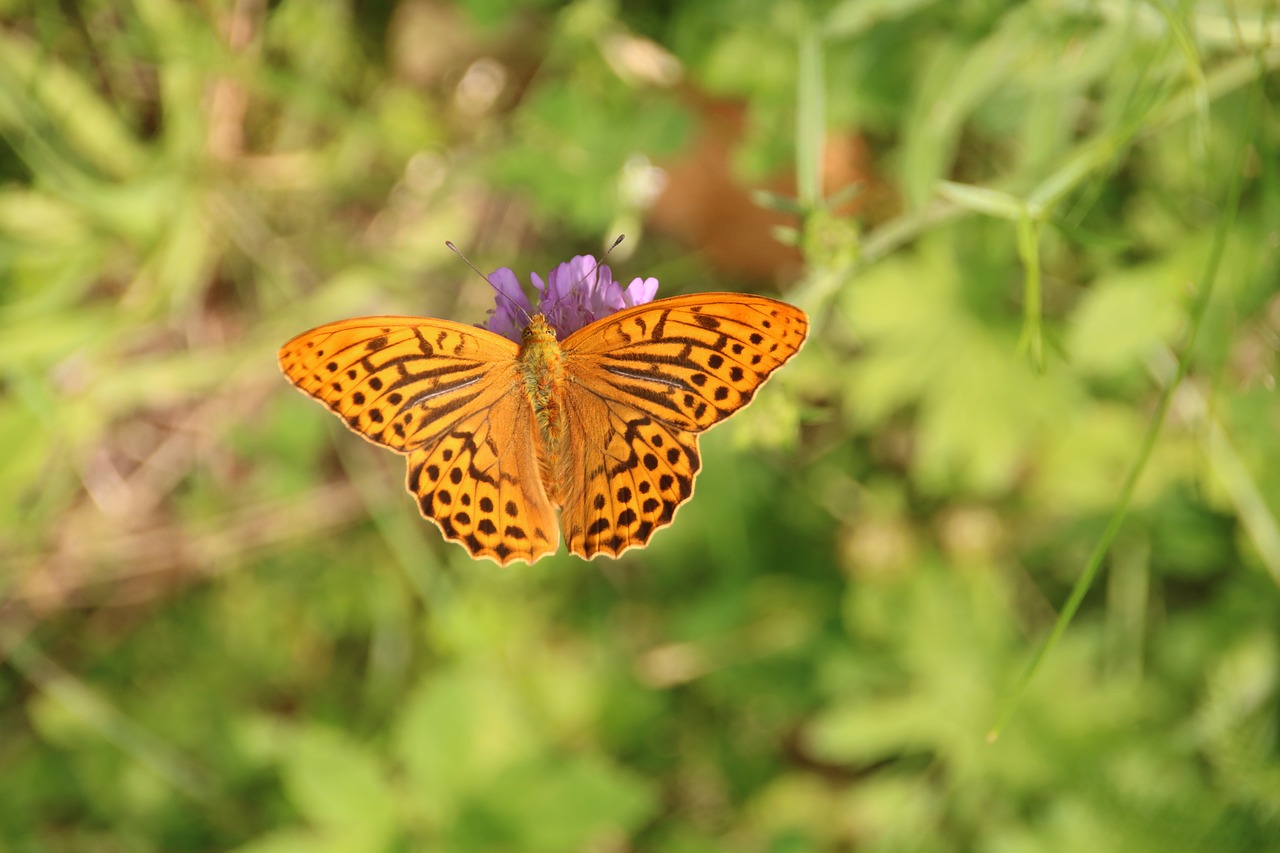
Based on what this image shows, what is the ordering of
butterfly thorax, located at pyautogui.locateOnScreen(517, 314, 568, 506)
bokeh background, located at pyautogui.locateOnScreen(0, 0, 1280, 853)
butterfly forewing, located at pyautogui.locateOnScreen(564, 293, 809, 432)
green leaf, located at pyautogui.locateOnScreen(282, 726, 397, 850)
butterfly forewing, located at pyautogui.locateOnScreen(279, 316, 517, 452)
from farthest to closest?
green leaf, located at pyautogui.locateOnScreen(282, 726, 397, 850) → bokeh background, located at pyautogui.locateOnScreen(0, 0, 1280, 853) → butterfly thorax, located at pyautogui.locateOnScreen(517, 314, 568, 506) → butterfly forewing, located at pyautogui.locateOnScreen(279, 316, 517, 452) → butterfly forewing, located at pyautogui.locateOnScreen(564, 293, 809, 432)

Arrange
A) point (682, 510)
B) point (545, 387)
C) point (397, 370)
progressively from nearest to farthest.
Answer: point (397, 370) < point (545, 387) < point (682, 510)

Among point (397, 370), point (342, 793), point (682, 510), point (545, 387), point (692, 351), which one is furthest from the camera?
point (682, 510)

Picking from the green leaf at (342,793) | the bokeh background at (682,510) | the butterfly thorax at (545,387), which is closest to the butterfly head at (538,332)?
the butterfly thorax at (545,387)

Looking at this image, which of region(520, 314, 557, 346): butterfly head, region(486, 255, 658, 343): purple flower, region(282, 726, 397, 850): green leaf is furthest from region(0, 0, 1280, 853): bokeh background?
region(520, 314, 557, 346): butterfly head

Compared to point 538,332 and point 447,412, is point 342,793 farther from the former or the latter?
point 538,332

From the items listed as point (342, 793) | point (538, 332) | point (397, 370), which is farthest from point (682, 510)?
point (397, 370)

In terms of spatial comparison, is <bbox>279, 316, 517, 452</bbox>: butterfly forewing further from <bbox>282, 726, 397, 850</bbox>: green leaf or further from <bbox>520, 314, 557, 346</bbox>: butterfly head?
<bbox>282, 726, 397, 850</bbox>: green leaf

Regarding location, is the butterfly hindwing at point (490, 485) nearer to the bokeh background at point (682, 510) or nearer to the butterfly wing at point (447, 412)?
the butterfly wing at point (447, 412)
